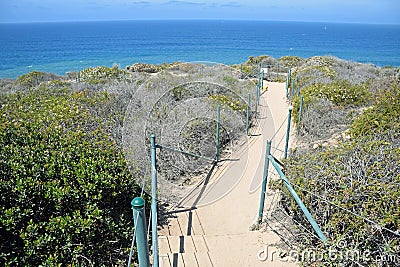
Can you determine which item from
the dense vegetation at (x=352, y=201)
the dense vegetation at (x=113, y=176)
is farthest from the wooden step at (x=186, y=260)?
the dense vegetation at (x=352, y=201)

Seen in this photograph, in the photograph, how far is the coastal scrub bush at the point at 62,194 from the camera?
360 cm

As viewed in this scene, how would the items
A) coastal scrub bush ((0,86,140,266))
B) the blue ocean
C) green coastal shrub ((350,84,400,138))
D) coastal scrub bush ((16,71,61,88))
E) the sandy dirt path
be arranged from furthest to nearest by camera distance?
the blue ocean < coastal scrub bush ((16,71,61,88)) < green coastal shrub ((350,84,400,138)) < the sandy dirt path < coastal scrub bush ((0,86,140,266))

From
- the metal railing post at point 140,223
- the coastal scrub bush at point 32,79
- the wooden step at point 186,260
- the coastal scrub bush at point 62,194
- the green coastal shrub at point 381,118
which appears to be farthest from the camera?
the coastal scrub bush at point 32,79

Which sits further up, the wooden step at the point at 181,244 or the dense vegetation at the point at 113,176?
the dense vegetation at the point at 113,176

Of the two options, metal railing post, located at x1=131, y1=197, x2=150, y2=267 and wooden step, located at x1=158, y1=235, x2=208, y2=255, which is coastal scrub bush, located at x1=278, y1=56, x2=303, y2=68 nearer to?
wooden step, located at x1=158, y1=235, x2=208, y2=255

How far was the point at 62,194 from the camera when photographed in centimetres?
393

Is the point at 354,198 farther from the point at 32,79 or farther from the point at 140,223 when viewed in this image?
the point at 32,79

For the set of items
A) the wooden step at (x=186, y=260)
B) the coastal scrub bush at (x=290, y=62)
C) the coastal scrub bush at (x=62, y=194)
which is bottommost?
the wooden step at (x=186, y=260)

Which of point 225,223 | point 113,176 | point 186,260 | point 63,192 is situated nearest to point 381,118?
point 225,223

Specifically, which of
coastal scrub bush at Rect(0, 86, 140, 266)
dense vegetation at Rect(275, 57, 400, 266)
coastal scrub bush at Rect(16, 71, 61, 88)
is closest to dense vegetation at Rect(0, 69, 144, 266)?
coastal scrub bush at Rect(0, 86, 140, 266)

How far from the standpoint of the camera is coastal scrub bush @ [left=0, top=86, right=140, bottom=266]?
3.60 metres

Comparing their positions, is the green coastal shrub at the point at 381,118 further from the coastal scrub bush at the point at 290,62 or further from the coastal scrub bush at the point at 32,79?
the coastal scrub bush at the point at 290,62

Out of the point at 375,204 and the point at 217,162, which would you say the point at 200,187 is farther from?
the point at 375,204

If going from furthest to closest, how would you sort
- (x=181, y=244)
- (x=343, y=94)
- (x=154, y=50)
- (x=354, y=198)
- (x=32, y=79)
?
(x=154, y=50) < (x=32, y=79) < (x=343, y=94) < (x=181, y=244) < (x=354, y=198)
